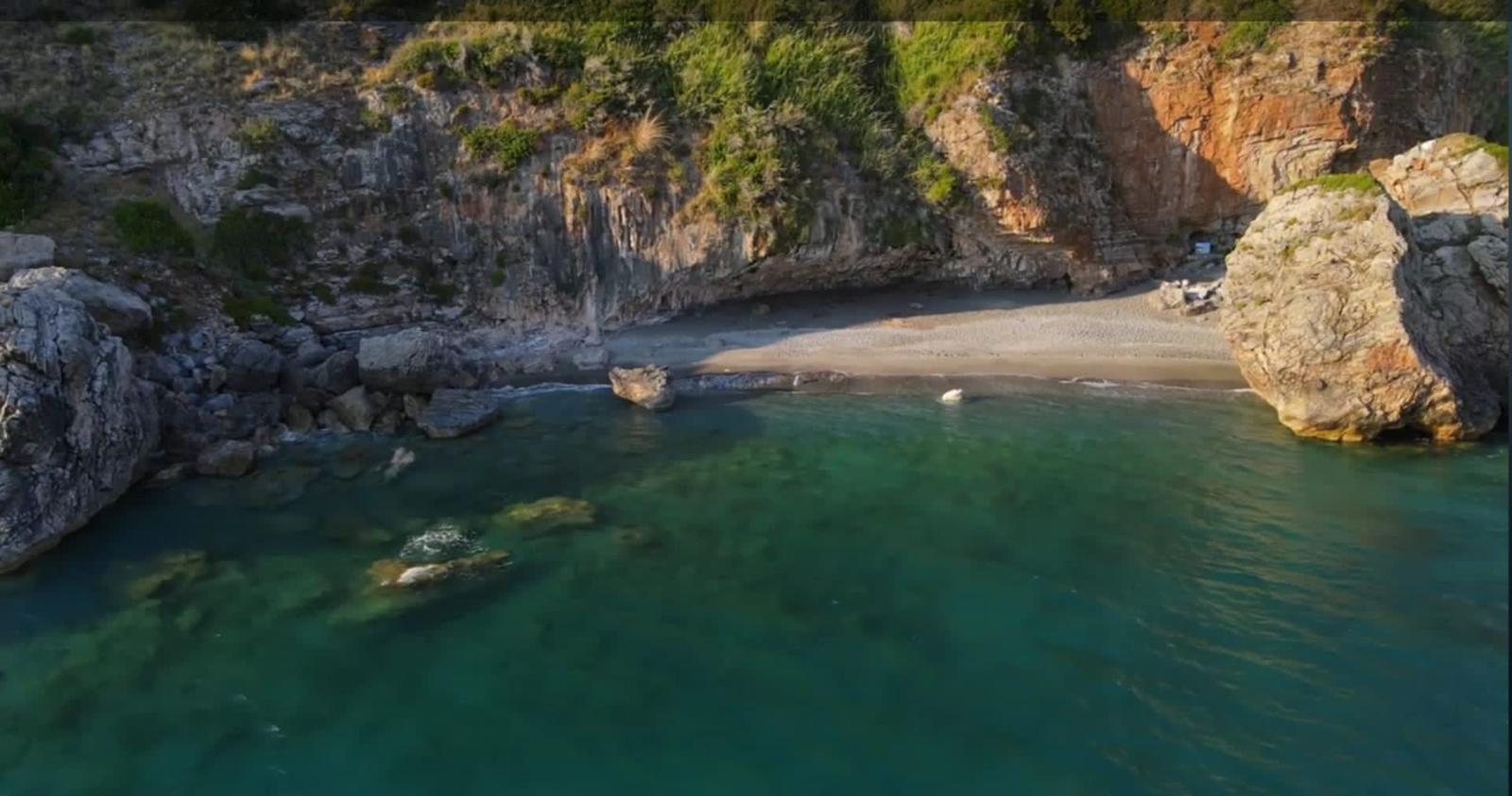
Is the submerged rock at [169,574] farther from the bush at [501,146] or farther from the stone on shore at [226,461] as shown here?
the bush at [501,146]

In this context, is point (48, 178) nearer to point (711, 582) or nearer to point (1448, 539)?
point (711, 582)

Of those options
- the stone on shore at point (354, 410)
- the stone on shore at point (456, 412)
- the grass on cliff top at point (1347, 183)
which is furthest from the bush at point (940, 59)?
the stone on shore at point (354, 410)

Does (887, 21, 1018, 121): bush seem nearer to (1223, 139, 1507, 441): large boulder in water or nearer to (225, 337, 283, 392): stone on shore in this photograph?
(1223, 139, 1507, 441): large boulder in water

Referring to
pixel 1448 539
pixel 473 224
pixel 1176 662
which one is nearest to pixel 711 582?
pixel 1176 662

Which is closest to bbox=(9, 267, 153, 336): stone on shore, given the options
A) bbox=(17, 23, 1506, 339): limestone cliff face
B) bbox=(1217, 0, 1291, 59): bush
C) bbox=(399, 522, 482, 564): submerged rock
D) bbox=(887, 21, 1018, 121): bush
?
bbox=(17, 23, 1506, 339): limestone cliff face

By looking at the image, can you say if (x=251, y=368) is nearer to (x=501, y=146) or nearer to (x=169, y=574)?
(x=169, y=574)
